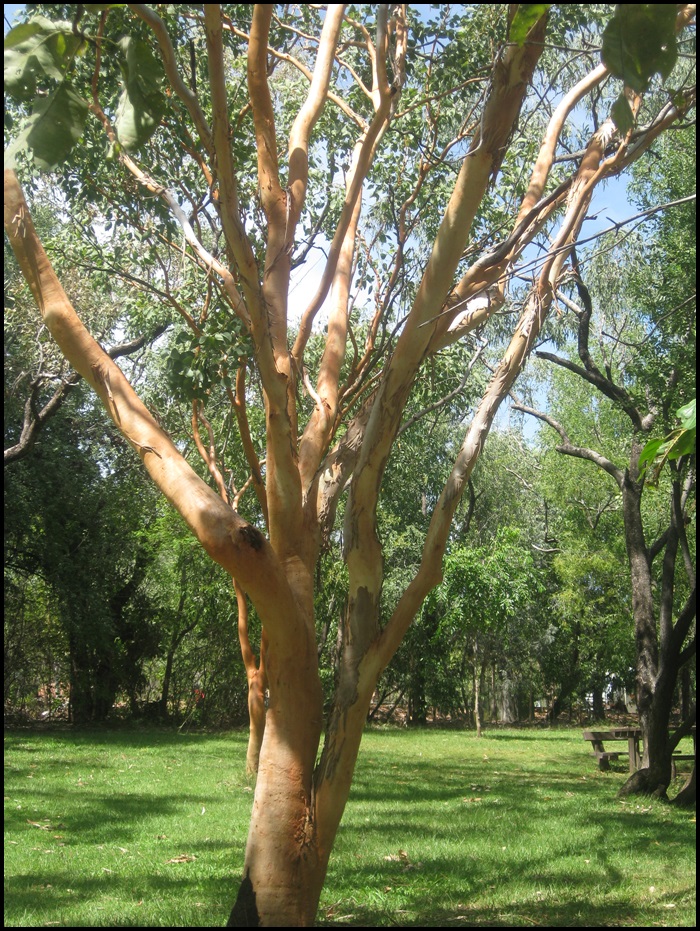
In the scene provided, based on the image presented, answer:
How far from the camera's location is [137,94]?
334 cm

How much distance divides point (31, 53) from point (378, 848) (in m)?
5.92

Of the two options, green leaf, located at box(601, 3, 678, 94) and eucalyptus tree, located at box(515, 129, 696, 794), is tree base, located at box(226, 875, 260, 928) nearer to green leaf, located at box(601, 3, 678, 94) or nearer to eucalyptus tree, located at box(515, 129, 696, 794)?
green leaf, located at box(601, 3, 678, 94)

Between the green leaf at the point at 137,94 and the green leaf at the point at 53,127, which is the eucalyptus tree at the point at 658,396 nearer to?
the green leaf at the point at 137,94

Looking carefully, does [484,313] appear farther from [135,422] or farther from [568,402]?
[568,402]

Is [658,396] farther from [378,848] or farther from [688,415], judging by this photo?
[688,415]

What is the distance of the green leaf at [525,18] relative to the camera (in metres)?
3.06

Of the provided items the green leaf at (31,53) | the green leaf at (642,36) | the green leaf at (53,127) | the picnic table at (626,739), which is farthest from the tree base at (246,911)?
the picnic table at (626,739)

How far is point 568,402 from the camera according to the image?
86.2 feet

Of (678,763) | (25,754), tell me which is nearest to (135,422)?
(25,754)

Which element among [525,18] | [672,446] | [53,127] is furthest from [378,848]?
[525,18]

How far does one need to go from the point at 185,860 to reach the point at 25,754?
25.4ft

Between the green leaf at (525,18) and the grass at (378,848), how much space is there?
4291mm

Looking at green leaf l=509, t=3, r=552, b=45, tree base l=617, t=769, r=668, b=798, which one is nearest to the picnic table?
tree base l=617, t=769, r=668, b=798

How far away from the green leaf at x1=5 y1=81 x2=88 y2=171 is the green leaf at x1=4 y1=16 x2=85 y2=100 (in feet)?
0.48
